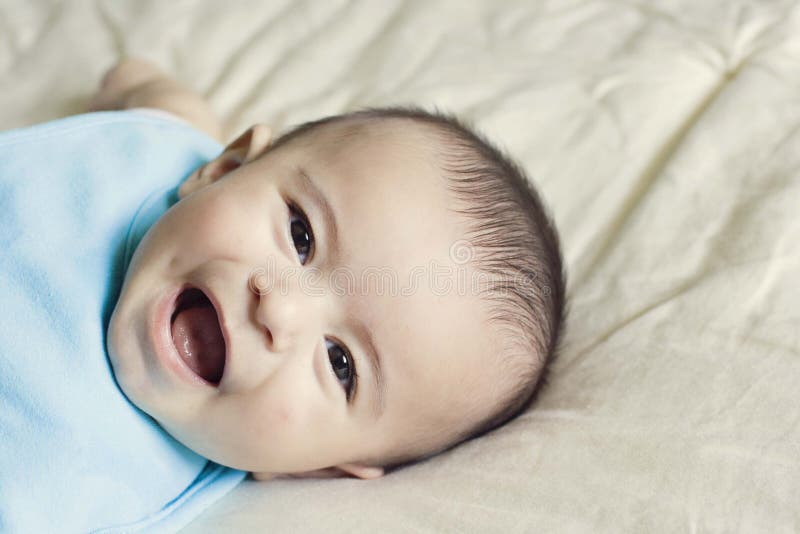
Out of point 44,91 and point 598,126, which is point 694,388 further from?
point 44,91

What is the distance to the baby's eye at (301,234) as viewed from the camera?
0.95 m

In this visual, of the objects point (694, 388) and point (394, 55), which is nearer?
point (694, 388)

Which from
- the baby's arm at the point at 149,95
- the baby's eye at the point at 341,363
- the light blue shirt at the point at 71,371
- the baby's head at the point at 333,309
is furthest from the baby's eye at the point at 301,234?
the baby's arm at the point at 149,95

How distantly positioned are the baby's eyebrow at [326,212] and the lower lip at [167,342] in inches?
6.9

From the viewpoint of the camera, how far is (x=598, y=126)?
143 cm

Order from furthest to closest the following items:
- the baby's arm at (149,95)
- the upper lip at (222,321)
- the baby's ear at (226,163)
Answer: the baby's arm at (149,95) < the baby's ear at (226,163) < the upper lip at (222,321)

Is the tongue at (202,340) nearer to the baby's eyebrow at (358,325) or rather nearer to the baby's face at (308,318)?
the baby's face at (308,318)

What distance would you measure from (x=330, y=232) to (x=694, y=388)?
19.0 inches

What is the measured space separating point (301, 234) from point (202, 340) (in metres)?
0.17

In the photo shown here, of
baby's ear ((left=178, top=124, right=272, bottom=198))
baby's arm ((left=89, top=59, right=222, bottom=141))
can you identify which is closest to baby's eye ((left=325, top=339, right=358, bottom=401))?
baby's ear ((left=178, top=124, right=272, bottom=198))

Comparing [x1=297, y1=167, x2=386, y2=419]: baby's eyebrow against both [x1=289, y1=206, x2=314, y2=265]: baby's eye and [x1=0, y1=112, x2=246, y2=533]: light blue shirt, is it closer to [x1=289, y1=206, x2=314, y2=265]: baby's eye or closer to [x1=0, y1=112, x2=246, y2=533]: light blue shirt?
[x1=289, y1=206, x2=314, y2=265]: baby's eye

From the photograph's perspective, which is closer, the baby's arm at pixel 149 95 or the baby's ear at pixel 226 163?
the baby's ear at pixel 226 163

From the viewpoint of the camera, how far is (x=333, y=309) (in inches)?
36.4

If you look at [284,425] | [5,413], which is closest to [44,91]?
[5,413]
